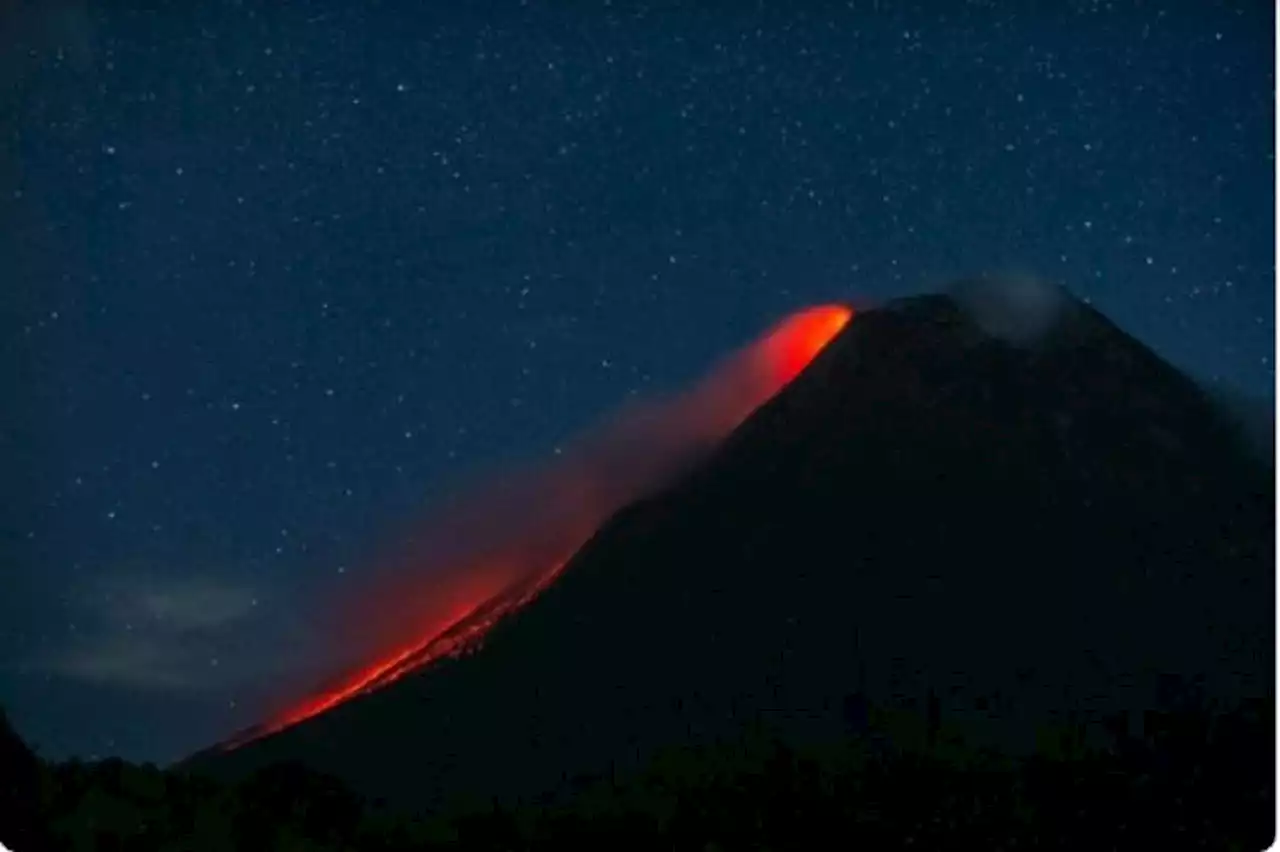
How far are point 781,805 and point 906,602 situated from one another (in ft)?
5.23

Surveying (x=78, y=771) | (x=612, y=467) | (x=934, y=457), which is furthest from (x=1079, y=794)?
(x=934, y=457)

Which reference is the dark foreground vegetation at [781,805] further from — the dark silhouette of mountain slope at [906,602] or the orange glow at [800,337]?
the orange glow at [800,337]

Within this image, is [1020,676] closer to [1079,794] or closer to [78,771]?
[1079,794]

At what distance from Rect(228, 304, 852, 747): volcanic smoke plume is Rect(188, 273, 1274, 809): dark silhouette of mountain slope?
3.5 inches

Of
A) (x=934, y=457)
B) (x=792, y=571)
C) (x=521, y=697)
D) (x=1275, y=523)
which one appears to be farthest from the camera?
(x=934, y=457)

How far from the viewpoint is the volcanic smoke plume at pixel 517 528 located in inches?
163

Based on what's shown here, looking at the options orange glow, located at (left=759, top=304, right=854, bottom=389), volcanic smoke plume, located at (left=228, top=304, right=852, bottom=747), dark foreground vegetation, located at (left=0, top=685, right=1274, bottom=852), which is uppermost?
orange glow, located at (left=759, top=304, right=854, bottom=389)

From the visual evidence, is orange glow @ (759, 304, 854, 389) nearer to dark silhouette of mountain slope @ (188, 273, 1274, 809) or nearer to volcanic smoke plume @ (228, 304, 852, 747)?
volcanic smoke plume @ (228, 304, 852, 747)

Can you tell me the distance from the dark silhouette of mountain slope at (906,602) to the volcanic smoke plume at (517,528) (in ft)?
0.29

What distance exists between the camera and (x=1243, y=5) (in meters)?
3.90

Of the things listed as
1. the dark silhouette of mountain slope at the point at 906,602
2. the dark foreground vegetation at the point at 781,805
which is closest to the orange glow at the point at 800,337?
the dark silhouette of mountain slope at the point at 906,602

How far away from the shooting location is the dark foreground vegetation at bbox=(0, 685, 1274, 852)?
12.2 feet

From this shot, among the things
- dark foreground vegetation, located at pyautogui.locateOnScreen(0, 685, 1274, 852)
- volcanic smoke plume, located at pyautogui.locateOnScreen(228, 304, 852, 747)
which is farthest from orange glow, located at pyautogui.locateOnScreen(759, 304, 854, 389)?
dark foreground vegetation, located at pyautogui.locateOnScreen(0, 685, 1274, 852)

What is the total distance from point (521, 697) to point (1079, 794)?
5.69 feet
